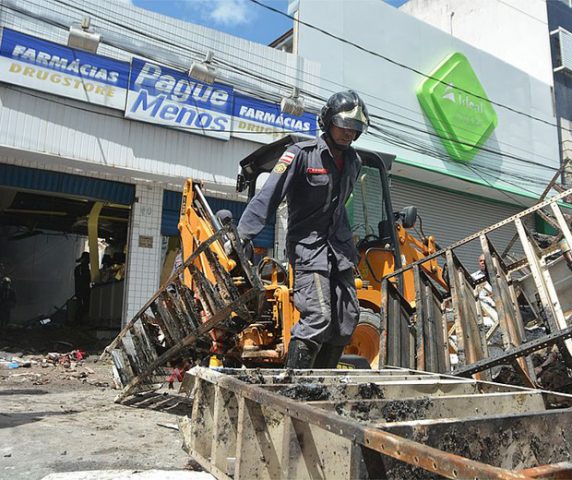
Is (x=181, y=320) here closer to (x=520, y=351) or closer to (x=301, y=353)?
(x=301, y=353)

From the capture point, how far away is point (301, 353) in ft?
9.86

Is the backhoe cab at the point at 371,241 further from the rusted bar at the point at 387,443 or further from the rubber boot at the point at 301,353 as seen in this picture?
the rusted bar at the point at 387,443

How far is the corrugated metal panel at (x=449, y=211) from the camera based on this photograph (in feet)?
42.5

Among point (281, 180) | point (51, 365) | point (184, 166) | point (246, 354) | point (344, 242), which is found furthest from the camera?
point (184, 166)

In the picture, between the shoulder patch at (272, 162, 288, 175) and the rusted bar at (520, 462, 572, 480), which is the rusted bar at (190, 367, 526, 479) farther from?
the shoulder patch at (272, 162, 288, 175)

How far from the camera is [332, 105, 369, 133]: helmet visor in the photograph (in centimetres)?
325

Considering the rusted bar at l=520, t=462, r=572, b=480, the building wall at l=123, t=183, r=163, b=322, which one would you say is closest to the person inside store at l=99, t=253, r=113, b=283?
the building wall at l=123, t=183, r=163, b=322

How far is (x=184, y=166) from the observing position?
8969mm

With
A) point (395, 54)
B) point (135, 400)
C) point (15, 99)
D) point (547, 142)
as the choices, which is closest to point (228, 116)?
point (15, 99)

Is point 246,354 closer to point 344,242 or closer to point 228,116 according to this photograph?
point 344,242

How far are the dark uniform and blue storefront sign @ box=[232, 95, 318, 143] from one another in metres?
6.44

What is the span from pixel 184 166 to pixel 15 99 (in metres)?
2.81

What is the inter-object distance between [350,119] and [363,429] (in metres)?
2.29

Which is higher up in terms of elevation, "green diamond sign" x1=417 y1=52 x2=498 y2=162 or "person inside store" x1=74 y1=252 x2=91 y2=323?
"green diamond sign" x1=417 y1=52 x2=498 y2=162
